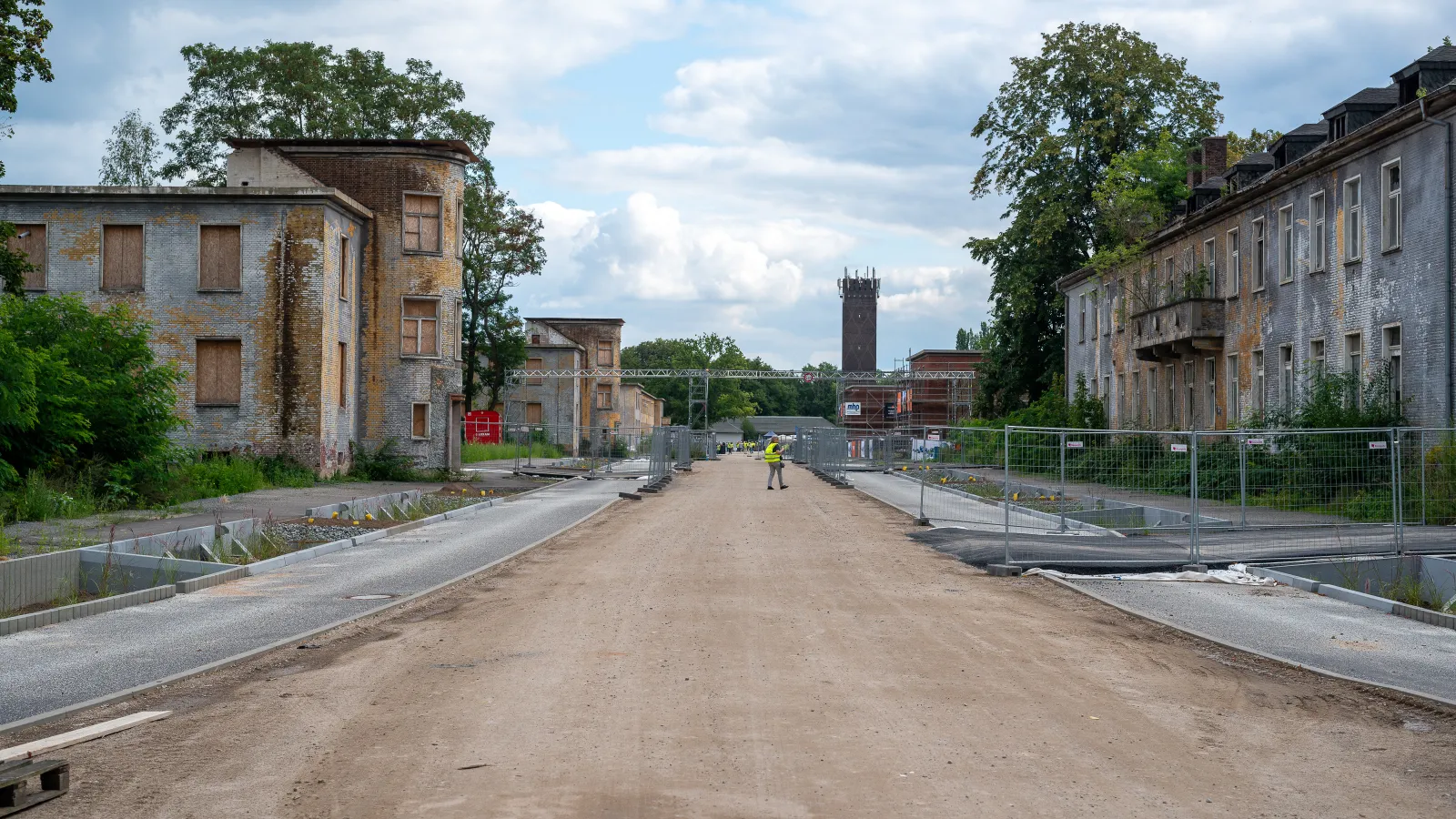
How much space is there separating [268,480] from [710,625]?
2429 cm

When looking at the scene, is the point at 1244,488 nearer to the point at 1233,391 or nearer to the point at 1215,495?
the point at 1215,495

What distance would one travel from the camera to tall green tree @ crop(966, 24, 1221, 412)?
50625 millimetres

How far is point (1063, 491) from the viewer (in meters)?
20.3

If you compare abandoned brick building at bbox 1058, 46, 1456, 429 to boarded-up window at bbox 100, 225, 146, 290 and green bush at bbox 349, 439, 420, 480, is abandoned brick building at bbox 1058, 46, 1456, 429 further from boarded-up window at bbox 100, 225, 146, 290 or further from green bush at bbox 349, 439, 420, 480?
boarded-up window at bbox 100, 225, 146, 290

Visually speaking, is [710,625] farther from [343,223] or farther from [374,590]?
[343,223]

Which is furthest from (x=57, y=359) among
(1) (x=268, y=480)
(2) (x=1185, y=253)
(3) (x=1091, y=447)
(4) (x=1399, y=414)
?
(2) (x=1185, y=253)

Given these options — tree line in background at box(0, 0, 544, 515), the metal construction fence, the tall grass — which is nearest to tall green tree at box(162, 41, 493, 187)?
tree line in background at box(0, 0, 544, 515)

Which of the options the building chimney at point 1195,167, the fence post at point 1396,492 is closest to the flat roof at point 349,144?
the building chimney at point 1195,167

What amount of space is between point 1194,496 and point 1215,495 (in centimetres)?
27

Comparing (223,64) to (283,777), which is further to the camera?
(223,64)

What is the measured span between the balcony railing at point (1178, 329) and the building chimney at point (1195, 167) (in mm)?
6564

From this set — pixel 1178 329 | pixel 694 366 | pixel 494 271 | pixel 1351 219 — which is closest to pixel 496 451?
pixel 494 271

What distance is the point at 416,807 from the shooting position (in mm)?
5938

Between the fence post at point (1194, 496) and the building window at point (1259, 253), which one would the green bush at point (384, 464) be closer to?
the building window at point (1259, 253)
